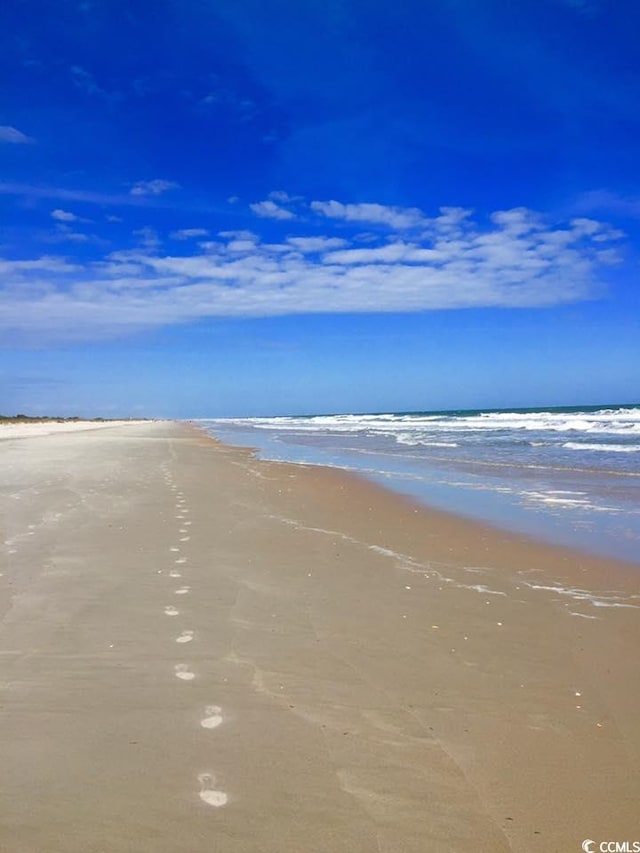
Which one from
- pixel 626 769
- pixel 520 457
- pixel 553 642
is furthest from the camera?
pixel 520 457

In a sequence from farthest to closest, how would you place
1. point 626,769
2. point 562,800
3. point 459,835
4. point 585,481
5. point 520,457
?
point 520,457
point 585,481
point 626,769
point 562,800
point 459,835

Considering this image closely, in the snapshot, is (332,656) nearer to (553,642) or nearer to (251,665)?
(251,665)

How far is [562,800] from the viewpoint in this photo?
308cm

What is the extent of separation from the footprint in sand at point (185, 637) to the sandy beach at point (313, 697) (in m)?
0.04

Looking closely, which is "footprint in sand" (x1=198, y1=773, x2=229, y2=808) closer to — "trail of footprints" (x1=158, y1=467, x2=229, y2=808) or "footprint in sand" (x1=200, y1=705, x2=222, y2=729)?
"trail of footprints" (x1=158, y1=467, x2=229, y2=808)

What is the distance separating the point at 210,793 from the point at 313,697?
1.18m

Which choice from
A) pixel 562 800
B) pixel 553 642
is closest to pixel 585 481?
pixel 553 642

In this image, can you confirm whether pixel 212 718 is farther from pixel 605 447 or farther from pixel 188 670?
pixel 605 447

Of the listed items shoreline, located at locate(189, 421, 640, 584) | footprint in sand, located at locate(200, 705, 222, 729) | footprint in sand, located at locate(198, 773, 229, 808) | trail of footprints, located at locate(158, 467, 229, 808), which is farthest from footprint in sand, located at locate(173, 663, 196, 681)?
shoreline, located at locate(189, 421, 640, 584)

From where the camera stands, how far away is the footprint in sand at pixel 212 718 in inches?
145

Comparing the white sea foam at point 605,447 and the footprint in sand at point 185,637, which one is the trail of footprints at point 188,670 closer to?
the footprint in sand at point 185,637

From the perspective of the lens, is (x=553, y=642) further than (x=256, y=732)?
Yes

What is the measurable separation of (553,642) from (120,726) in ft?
11.2

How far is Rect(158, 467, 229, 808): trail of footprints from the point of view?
3.02 m
